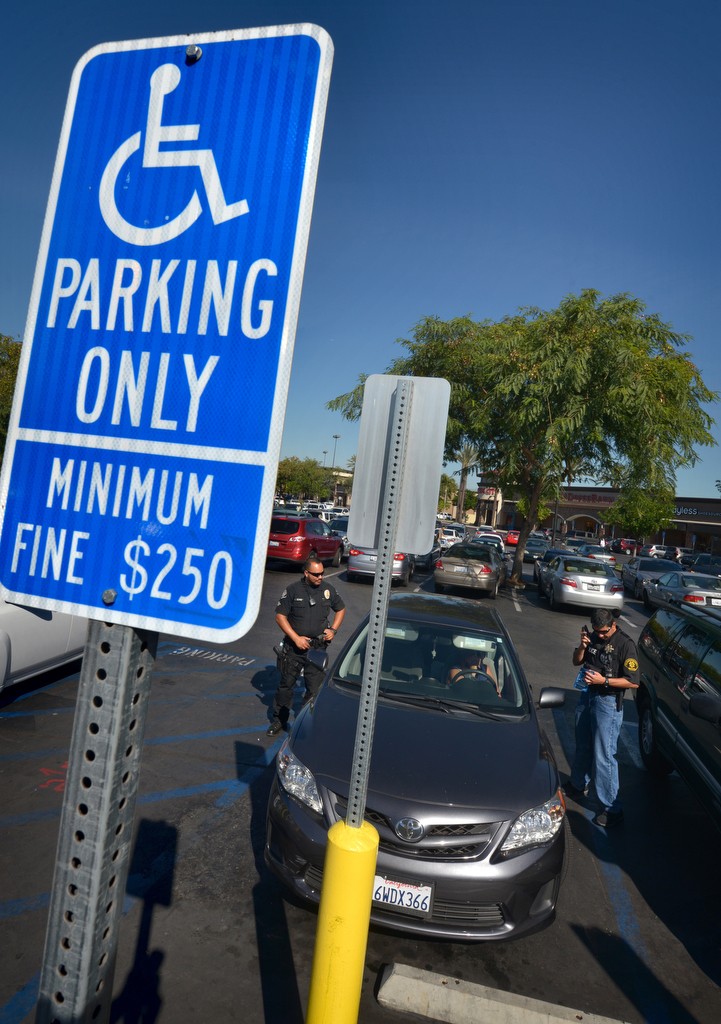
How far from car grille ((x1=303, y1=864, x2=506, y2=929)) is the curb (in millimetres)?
272

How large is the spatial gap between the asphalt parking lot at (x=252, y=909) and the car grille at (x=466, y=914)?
32 cm

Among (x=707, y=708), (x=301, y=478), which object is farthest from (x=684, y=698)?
(x=301, y=478)

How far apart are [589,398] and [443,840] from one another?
16.7 metres

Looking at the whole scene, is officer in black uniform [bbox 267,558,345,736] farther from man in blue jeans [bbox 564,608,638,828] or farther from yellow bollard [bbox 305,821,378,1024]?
yellow bollard [bbox 305,821,378,1024]

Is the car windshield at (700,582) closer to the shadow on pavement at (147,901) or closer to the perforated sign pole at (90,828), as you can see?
the shadow on pavement at (147,901)

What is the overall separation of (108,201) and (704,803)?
5.31m

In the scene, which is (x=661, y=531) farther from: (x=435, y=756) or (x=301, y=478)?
(x=435, y=756)

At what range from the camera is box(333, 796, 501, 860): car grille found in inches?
137

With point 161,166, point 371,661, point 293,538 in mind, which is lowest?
point 293,538

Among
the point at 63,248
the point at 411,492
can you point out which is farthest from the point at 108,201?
the point at 411,492

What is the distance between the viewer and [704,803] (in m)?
4.73

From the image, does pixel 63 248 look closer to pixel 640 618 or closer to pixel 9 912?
pixel 9 912

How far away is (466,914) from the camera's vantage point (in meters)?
3.43

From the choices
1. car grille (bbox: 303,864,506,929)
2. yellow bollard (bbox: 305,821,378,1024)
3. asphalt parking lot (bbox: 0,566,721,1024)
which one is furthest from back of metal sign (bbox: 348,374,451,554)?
asphalt parking lot (bbox: 0,566,721,1024)
